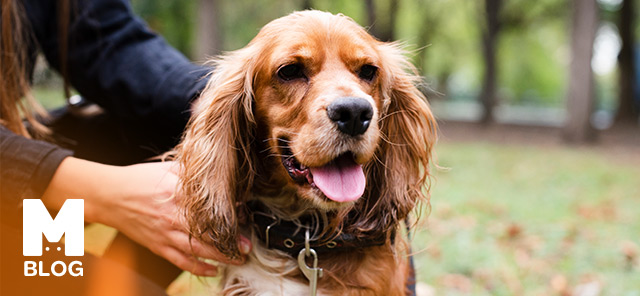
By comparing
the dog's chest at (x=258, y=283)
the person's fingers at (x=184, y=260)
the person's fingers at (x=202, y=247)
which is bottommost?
the dog's chest at (x=258, y=283)

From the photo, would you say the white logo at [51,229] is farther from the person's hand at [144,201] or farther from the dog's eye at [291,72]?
the dog's eye at [291,72]

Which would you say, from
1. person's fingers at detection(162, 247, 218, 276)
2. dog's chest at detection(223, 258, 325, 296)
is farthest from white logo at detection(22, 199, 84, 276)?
dog's chest at detection(223, 258, 325, 296)

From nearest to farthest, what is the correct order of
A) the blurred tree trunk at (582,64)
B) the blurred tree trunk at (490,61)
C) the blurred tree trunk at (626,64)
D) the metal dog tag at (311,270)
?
the metal dog tag at (311,270), the blurred tree trunk at (582,64), the blurred tree trunk at (626,64), the blurred tree trunk at (490,61)

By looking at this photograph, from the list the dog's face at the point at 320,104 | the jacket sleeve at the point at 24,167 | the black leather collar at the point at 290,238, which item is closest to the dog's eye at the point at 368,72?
the dog's face at the point at 320,104

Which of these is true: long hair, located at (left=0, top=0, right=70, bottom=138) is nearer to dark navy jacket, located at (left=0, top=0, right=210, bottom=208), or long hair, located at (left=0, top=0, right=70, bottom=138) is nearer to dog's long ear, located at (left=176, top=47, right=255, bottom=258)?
dark navy jacket, located at (left=0, top=0, right=210, bottom=208)

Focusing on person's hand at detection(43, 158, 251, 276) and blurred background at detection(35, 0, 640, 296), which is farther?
blurred background at detection(35, 0, 640, 296)

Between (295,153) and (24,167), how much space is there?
37.2 inches

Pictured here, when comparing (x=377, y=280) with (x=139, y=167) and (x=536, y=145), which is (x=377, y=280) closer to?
(x=139, y=167)

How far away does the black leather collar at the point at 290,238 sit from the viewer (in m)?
2.07

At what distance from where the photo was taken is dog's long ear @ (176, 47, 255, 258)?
2.03 meters

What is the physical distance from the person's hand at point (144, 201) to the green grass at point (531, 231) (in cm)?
92

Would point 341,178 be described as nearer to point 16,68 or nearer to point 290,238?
point 290,238

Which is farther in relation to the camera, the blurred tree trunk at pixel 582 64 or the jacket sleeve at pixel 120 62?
the blurred tree trunk at pixel 582 64

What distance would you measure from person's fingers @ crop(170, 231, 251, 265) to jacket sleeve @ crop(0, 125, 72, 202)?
48 cm
